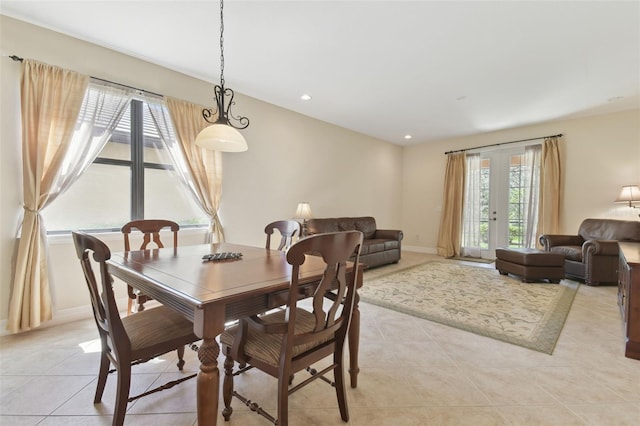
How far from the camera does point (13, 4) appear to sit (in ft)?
7.41

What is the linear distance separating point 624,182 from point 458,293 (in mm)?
3699

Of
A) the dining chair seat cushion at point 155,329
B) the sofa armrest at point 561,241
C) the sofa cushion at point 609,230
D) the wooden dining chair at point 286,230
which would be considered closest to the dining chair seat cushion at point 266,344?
the dining chair seat cushion at point 155,329

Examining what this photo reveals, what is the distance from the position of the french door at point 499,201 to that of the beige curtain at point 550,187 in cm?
14

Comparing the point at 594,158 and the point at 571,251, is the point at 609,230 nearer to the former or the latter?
the point at 571,251

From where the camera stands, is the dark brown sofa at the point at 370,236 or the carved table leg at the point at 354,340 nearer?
the carved table leg at the point at 354,340

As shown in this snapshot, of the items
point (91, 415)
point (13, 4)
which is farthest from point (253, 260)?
point (13, 4)

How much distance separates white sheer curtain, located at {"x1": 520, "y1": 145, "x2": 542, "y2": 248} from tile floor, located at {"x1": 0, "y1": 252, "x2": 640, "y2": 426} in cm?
335

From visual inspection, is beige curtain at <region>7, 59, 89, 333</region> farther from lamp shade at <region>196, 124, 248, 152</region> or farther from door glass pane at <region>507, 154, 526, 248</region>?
door glass pane at <region>507, 154, 526, 248</region>

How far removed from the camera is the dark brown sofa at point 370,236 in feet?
15.3

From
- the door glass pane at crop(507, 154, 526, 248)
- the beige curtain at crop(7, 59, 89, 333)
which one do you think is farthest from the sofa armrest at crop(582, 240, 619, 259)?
the beige curtain at crop(7, 59, 89, 333)

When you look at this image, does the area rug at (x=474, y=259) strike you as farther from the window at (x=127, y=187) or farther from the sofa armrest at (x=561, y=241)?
the window at (x=127, y=187)

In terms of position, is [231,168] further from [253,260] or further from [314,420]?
[314,420]

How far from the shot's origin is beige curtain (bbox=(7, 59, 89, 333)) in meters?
2.38

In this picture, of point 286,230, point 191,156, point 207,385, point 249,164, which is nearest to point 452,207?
point 249,164
